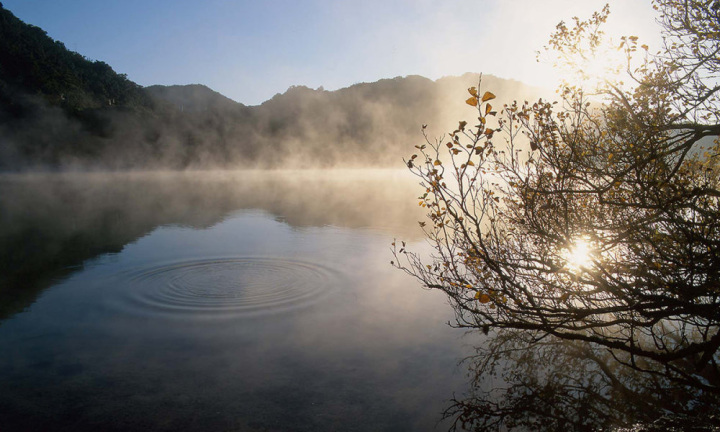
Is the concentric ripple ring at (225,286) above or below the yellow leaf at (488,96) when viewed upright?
below

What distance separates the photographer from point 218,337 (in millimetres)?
7969

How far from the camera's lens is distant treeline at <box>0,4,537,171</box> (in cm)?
6425

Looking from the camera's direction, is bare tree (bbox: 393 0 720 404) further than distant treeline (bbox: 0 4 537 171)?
No

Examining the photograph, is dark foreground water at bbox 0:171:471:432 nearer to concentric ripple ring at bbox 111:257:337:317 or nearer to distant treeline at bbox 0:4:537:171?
concentric ripple ring at bbox 111:257:337:317

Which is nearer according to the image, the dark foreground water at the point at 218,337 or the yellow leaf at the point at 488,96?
the yellow leaf at the point at 488,96

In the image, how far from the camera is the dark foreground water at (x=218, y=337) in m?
5.63

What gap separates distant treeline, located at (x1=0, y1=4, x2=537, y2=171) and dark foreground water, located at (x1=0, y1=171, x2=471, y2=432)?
5757 cm

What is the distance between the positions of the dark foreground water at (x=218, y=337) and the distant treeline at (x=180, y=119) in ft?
189

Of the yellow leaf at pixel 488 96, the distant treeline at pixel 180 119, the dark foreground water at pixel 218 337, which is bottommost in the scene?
the dark foreground water at pixel 218 337

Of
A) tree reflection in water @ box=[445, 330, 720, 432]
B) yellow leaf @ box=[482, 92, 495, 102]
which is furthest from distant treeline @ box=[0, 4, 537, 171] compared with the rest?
yellow leaf @ box=[482, 92, 495, 102]

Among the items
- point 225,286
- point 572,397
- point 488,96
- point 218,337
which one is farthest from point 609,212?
point 225,286

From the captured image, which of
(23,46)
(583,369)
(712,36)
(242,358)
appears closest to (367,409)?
(242,358)

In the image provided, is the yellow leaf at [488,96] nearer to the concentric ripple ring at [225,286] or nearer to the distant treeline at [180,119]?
the concentric ripple ring at [225,286]

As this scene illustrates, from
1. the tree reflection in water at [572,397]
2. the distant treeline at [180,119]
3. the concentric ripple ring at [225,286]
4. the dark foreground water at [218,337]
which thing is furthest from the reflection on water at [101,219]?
the distant treeline at [180,119]
